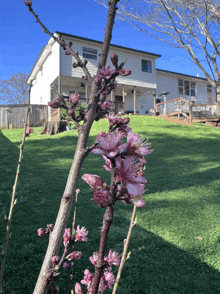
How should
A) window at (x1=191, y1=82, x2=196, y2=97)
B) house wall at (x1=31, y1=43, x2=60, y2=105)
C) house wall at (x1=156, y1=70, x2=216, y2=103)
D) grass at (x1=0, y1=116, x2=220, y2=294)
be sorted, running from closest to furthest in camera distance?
grass at (x1=0, y1=116, x2=220, y2=294), house wall at (x1=31, y1=43, x2=60, y2=105), house wall at (x1=156, y1=70, x2=216, y2=103), window at (x1=191, y1=82, x2=196, y2=97)

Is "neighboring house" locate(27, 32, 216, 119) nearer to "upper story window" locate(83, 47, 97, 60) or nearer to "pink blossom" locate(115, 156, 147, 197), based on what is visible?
"upper story window" locate(83, 47, 97, 60)

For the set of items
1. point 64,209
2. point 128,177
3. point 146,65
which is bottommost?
point 64,209

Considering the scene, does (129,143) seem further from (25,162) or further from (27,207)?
(25,162)

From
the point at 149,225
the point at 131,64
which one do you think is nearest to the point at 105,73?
the point at 149,225

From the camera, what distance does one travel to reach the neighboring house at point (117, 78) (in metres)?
17.7

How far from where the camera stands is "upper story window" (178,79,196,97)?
26.4 meters

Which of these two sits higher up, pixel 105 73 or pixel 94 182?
pixel 105 73

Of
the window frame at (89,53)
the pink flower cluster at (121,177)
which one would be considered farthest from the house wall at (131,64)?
the pink flower cluster at (121,177)

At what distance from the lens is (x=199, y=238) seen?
3.30m

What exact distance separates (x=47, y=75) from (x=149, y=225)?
1940 centimetres

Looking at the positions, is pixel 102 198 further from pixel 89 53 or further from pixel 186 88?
pixel 186 88

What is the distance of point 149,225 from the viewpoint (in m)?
3.63

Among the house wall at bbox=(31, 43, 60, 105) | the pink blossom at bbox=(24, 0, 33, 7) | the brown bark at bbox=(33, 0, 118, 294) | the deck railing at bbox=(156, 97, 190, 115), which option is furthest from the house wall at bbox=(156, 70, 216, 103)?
the brown bark at bbox=(33, 0, 118, 294)

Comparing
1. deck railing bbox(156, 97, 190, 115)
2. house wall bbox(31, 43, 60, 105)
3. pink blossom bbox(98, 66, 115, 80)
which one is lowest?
pink blossom bbox(98, 66, 115, 80)
